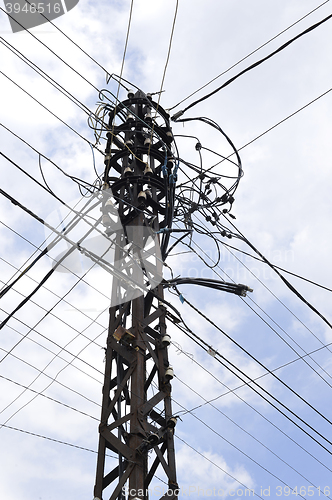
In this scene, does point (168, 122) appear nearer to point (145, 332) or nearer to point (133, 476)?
point (145, 332)

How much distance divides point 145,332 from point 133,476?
6.19ft

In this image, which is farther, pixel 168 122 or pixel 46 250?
pixel 168 122

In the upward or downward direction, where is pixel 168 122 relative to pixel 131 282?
upward

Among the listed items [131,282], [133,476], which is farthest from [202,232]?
[133,476]

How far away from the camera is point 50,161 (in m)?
5.78

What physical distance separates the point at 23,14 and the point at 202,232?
13.6 feet

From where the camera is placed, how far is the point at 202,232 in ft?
26.3

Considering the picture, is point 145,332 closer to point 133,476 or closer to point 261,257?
point 133,476

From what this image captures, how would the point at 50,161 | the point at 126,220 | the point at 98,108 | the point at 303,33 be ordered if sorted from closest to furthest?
1. the point at 50,161
2. the point at 303,33
3. the point at 126,220
4. the point at 98,108

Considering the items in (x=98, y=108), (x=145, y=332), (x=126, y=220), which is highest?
(x=98, y=108)

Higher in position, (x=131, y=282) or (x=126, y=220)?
(x=126, y=220)

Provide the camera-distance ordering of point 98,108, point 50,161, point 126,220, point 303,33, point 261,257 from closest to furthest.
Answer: point 50,161 < point 303,33 < point 126,220 < point 261,257 < point 98,108

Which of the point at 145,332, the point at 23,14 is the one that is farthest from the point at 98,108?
the point at 145,332

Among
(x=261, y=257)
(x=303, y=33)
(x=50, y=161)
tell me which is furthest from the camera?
(x=261, y=257)
